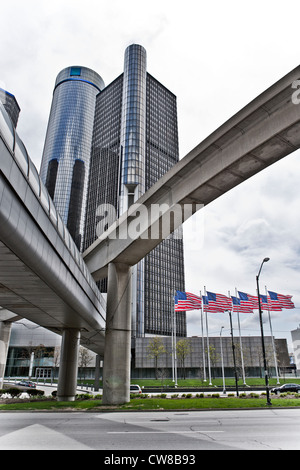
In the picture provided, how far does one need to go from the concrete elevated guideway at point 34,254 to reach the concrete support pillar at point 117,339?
204 cm

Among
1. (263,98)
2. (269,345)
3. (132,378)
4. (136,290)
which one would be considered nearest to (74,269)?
(263,98)

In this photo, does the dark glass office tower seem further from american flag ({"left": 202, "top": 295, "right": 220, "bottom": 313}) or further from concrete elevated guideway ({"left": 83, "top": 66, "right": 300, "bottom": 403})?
concrete elevated guideway ({"left": 83, "top": 66, "right": 300, "bottom": 403})

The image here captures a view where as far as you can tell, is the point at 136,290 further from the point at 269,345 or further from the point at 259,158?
the point at 259,158

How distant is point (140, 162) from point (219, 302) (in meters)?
90.2

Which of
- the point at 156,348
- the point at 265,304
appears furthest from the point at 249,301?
the point at 156,348

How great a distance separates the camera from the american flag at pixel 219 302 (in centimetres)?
4162

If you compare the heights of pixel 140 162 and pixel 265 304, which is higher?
pixel 140 162

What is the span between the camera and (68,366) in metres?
33.2

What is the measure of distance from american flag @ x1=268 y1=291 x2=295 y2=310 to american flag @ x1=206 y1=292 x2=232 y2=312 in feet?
16.7

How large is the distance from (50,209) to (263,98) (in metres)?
11.1

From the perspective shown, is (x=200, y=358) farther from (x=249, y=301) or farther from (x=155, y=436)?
(x=155, y=436)

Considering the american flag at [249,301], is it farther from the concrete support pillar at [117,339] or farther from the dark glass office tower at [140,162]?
the dark glass office tower at [140,162]
